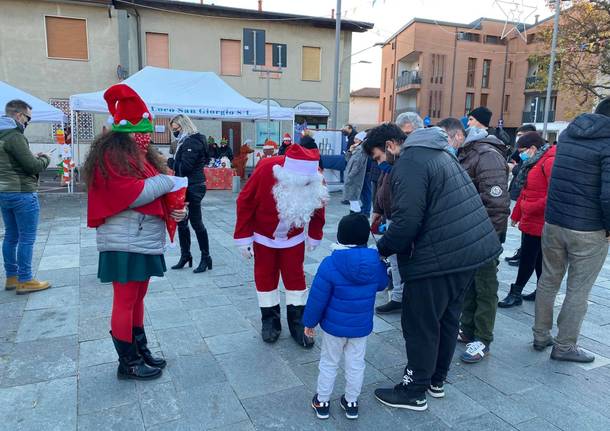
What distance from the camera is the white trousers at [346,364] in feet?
7.81

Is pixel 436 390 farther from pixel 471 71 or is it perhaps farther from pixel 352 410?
pixel 471 71

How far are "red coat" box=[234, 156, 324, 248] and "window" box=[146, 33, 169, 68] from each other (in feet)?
60.0

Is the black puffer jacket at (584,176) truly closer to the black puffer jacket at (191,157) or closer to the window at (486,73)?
the black puffer jacket at (191,157)

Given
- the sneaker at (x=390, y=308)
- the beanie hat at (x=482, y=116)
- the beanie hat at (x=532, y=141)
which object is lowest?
the sneaker at (x=390, y=308)

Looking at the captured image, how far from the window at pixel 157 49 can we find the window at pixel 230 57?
8.10ft

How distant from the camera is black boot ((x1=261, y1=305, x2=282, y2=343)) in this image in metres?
3.34

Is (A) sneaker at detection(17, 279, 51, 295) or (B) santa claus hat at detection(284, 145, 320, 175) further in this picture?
(A) sneaker at detection(17, 279, 51, 295)

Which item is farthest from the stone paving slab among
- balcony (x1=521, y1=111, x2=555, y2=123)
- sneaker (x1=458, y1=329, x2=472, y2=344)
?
balcony (x1=521, y1=111, x2=555, y2=123)

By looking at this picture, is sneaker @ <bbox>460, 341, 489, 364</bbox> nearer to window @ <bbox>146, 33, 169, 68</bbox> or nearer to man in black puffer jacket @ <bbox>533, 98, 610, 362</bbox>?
man in black puffer jacket @ <bbox>533, 98, 610, 362</bbox>

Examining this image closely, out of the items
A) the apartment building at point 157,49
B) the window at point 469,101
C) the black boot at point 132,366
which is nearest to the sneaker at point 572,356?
the black boot at point 132,366

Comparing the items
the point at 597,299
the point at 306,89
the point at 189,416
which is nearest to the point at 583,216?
the point at 597,299

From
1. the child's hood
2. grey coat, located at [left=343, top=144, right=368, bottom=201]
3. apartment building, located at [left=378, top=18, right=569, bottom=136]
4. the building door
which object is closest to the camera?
the child's hood

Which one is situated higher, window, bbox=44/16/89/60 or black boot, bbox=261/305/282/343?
window, bbox=44/16/89/60

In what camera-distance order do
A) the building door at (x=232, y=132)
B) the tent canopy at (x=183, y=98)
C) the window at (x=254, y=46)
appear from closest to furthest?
the tent canopy at (x=183, y=98) → the window at (x=254, y=46) → the building door at (x=232, y=132)
